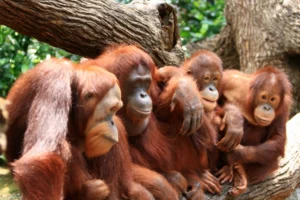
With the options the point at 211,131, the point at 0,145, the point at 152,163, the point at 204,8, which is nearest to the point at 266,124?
the point at 211,131

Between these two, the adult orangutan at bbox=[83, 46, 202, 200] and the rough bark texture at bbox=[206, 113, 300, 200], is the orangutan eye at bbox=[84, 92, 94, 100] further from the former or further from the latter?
the rough bark texture at bbox=[206, 113, 300, 200]

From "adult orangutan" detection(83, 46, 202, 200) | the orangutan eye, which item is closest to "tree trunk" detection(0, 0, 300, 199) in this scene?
"adult orangutan" detection(83, 46, 202, 200)

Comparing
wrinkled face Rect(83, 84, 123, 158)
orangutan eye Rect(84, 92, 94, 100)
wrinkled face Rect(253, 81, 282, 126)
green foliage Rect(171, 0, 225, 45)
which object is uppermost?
orangutan eye Rect(84, 92, 94, 100)

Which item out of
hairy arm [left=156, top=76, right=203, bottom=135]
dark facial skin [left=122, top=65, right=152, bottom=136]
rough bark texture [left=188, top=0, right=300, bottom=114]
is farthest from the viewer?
rough bark texture [left=188, top=0, right=300, bottom=114]

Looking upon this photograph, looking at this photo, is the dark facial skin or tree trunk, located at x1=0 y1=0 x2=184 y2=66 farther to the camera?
tree trunk, located at x1=0 y1=0 x2=184 y2=66

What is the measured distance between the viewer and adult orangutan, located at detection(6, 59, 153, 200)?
2393 mm

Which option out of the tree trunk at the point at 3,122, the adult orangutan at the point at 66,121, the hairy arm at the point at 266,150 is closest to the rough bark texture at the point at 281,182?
the hairy arm at the point at 266,150

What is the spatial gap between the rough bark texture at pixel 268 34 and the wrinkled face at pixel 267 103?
247 cm

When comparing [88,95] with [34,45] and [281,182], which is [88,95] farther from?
[34,45]

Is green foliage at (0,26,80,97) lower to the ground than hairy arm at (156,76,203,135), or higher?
lower

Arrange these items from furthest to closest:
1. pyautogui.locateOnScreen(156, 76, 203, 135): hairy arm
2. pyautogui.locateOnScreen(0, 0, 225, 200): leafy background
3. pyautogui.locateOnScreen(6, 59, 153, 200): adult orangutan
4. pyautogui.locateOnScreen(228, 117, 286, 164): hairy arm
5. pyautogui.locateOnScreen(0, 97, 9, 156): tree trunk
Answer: pyautogui.locateOnScreen(0, 0, 225, 200): leafy background
pyautogui.locateOnScreen(228, 117, 286, 164): hairy arm
pyautogui.locateOnScreen(156, 76, 203, 135): hairy arm
pyautogui.locateOnScreen(0, 97, 9, 156): tree trunk
pyautogui.locateOnScreen(6, 59, 153, 200): adult orangutan

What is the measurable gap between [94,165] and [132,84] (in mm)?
528

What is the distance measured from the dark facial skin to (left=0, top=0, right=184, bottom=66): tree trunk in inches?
45.4

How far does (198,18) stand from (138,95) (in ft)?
18.0
